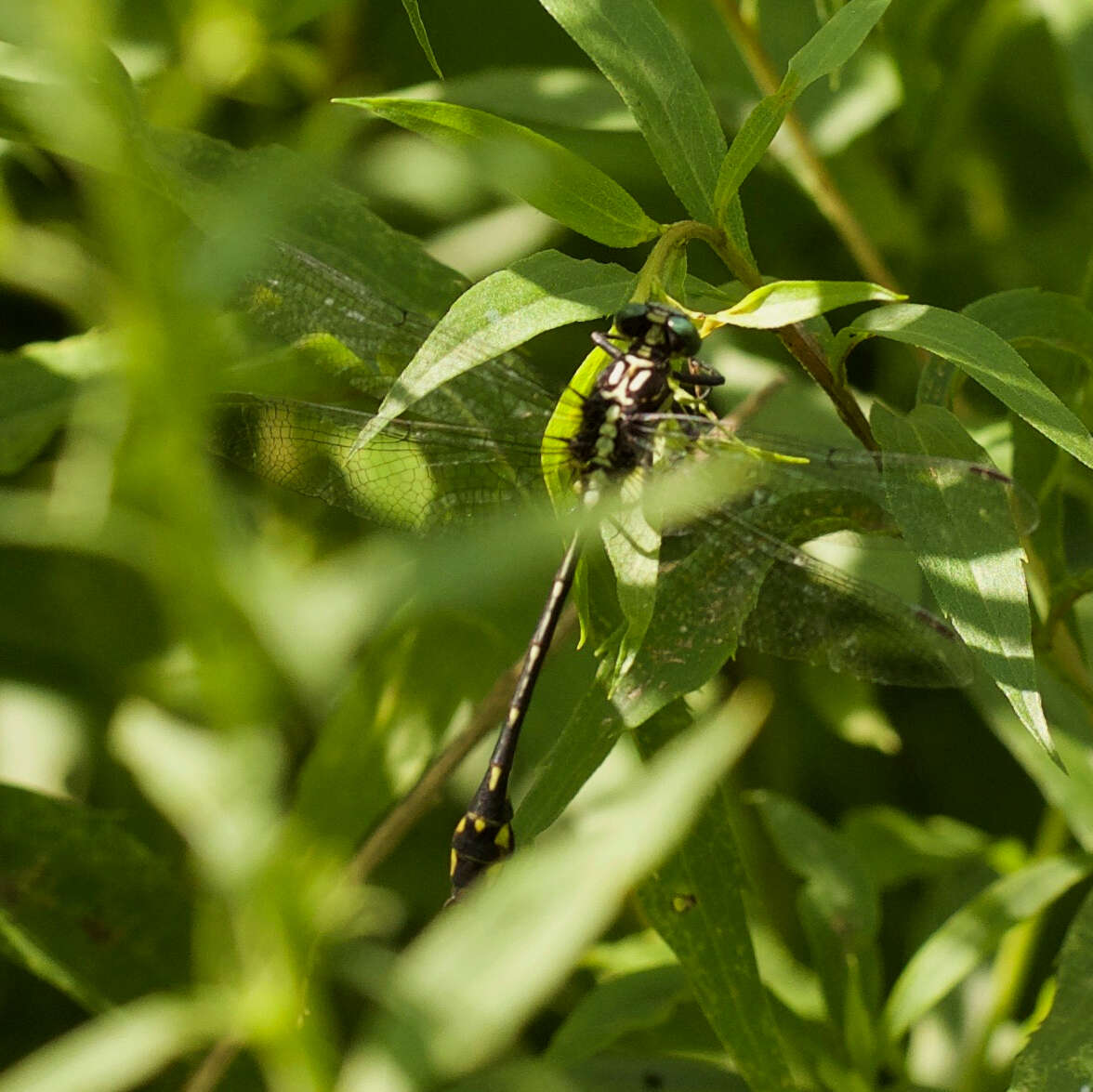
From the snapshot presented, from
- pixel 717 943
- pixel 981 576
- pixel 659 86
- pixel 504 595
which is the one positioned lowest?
pixel 717 943

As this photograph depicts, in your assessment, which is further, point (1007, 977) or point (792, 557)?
point (1007, 977)

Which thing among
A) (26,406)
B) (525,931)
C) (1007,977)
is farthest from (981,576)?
A: (26,406)

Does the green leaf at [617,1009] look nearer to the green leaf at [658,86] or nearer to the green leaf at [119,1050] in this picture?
the green leaf at [119,1050]

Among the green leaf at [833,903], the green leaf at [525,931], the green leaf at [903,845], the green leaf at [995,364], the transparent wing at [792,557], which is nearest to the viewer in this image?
the green leaf at [525,931]

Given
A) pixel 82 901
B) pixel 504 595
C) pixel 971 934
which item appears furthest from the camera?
pixel 82 901

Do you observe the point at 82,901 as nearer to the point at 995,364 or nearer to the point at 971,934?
the point at 971,934

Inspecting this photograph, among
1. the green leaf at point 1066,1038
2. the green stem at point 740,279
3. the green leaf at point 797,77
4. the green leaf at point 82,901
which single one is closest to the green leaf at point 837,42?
the green leaf at point 797,77

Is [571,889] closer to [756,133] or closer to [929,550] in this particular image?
[929,550]
